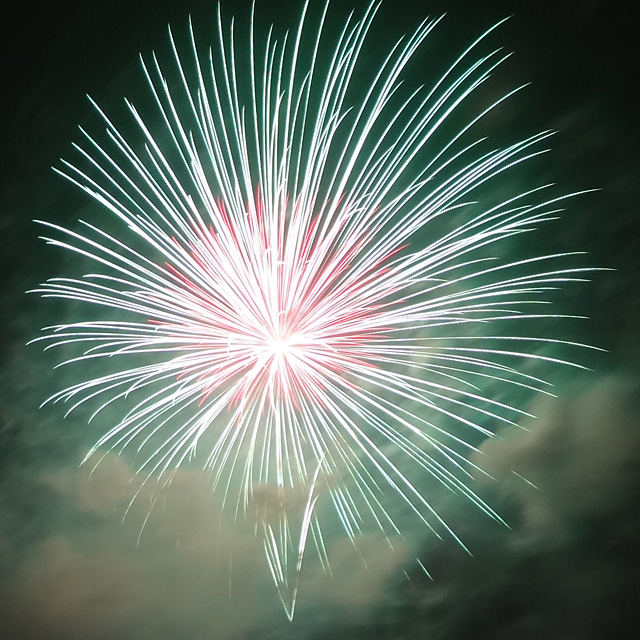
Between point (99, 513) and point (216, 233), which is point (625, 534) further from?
point (99, 513)

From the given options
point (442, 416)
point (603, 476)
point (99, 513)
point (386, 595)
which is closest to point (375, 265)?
point (442, 416)

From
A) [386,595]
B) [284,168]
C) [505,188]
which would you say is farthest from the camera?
[386,595]

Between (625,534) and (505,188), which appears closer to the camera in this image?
(505,188)

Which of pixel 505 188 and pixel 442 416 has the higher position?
pixel 505 188

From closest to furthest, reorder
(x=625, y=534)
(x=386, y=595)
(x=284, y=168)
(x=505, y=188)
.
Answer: (x=284, y=168), (x=505, y=188), (x=625, y=534), (x=386, y=595)
